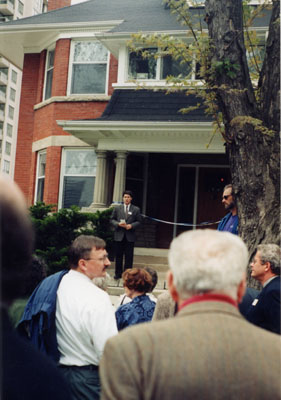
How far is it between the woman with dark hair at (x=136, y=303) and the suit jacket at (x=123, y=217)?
6.19m

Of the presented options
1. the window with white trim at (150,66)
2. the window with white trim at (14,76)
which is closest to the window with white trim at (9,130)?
the window with white trim at (14,76)

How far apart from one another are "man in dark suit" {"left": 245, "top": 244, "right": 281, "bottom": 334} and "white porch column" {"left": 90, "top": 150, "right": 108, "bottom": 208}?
31.5 ft

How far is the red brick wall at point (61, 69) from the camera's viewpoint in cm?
1675

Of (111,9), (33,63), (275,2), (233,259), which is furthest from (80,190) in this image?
(233,259)

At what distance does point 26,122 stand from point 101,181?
533 cm

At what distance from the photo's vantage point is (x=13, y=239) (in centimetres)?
150

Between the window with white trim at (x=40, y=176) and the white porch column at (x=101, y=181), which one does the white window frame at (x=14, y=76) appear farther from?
the white porch column at (x=101, y=181)

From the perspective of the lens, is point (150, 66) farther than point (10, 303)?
Yes

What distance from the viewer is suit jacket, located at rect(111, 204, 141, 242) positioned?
37.2 feet

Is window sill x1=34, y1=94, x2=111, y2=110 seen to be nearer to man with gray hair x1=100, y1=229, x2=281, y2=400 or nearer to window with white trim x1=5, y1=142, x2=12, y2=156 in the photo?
man with gray hair x1=100, y1=229, x2=281, y2=400

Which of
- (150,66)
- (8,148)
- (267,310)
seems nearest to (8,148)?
(8,148)

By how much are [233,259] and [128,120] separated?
39.0ft

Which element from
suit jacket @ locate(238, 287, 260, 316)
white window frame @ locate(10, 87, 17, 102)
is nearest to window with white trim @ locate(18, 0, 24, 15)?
white window frame @ locate(10, 87, 17, 102)

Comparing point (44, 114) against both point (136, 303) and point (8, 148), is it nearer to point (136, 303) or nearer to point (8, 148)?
point (136, 303)
